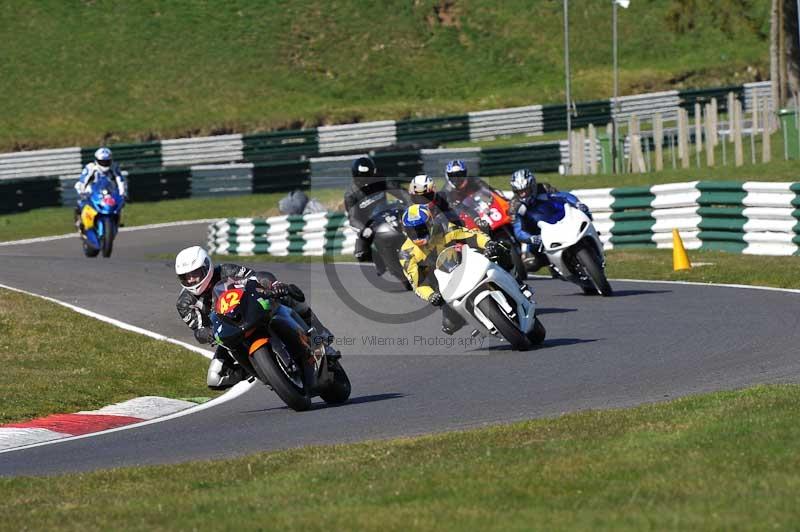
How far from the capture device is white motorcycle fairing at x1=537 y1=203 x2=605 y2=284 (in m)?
15.8

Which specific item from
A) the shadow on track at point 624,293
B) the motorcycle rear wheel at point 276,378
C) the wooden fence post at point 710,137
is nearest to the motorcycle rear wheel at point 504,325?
the motorcycle rear wheel at point 276,378

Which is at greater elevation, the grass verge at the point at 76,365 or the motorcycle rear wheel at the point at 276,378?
the motorcycle rear wheel at the point at 276,378

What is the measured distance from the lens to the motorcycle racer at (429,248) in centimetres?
1308

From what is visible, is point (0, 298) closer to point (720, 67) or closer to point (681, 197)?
point (681, 197)

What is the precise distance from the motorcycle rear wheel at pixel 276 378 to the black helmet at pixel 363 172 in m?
7.58

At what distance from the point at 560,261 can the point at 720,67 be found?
120 feet

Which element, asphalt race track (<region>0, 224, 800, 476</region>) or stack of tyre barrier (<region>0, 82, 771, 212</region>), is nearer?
asphalt race track (<region>0, 224, 800, 476</region>)

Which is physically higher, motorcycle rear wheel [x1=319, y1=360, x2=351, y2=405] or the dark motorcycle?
the dark motorcycle

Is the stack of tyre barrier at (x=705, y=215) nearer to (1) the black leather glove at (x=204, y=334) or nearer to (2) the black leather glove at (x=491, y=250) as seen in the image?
(2) the black leather glove at (x=491, y=250)

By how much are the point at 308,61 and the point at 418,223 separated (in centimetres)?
3928

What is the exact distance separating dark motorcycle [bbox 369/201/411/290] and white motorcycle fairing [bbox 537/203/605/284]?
2197 mm

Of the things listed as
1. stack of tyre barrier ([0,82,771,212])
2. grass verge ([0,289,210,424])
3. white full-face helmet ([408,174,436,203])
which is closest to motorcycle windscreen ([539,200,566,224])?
white full-face helmet ([408,174,436,203])

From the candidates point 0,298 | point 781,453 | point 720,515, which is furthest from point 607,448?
point 0,298

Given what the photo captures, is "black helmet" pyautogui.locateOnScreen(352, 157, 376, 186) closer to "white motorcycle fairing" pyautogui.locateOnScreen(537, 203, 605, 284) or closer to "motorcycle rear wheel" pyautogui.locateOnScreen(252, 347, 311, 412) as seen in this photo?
"white motorcycle fairing" pyautogui.locateOnScreen(537, 203, 605, 284)
